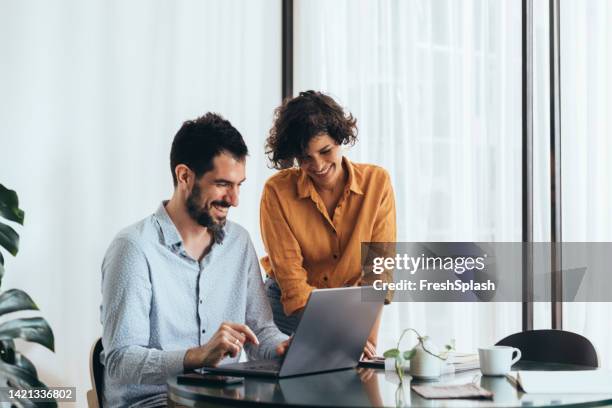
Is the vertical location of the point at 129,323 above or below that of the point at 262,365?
above

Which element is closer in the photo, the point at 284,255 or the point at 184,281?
the point at 184,281

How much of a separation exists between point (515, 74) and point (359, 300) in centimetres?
162

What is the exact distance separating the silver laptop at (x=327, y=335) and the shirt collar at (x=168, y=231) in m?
0.46

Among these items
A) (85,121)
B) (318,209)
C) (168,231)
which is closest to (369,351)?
(318,209)

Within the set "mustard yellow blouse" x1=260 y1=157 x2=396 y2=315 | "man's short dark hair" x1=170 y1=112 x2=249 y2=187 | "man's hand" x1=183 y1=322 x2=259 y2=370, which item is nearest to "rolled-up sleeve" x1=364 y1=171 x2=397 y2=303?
"mustard yellow blouse" x1=260 y1=157 x2=396 y2=315

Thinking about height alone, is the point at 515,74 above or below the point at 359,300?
above

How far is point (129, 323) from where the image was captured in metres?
2.27

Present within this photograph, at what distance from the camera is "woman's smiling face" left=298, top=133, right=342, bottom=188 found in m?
2.78

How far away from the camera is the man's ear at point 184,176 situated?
257 cm

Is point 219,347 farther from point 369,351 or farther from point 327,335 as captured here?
point 369,351

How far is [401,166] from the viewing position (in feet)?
12.5

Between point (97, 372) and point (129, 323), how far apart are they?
490 mm

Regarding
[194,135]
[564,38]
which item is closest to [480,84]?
[564,38]

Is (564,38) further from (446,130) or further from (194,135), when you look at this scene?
(194,135)
